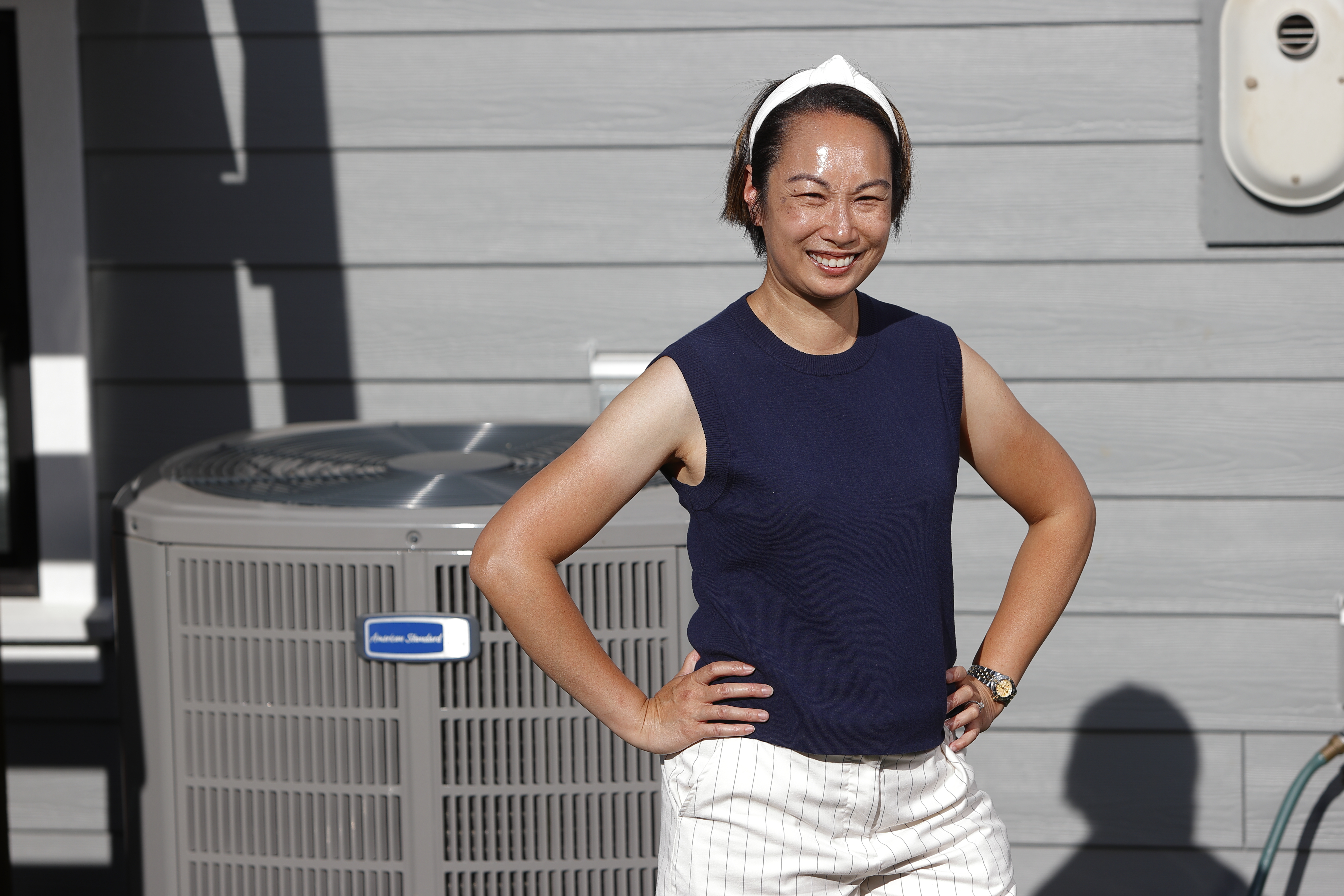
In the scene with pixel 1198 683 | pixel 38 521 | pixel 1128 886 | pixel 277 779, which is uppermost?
pixel 38 521

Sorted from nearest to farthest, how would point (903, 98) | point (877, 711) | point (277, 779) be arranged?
point (877, 711) < point (277, 779) < point (903, 98)

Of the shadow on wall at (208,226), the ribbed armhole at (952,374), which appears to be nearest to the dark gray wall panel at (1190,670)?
the ribbed armhole at (952,374)

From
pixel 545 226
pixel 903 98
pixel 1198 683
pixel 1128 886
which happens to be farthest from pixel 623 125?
pixel 1128 886

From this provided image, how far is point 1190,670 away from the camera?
7.16ft

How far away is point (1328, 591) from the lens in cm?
216

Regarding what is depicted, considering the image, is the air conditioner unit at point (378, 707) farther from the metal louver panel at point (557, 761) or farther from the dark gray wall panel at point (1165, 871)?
the dark gray wall panel at point (1165, 871)

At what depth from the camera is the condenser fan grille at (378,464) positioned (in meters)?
1.49

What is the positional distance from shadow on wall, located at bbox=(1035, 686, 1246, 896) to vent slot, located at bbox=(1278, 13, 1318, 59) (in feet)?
3.74

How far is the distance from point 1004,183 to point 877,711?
1.32m

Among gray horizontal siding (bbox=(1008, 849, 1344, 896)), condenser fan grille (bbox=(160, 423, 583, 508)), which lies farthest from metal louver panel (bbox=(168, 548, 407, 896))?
gray horizontal siding (bbox=(1008, 849, 1344, 896))

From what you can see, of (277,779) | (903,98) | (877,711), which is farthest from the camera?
(903,98)

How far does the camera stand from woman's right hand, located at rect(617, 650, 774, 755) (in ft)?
3.66

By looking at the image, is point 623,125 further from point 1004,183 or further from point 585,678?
point 585,678

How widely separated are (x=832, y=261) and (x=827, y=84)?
0.53 feet
